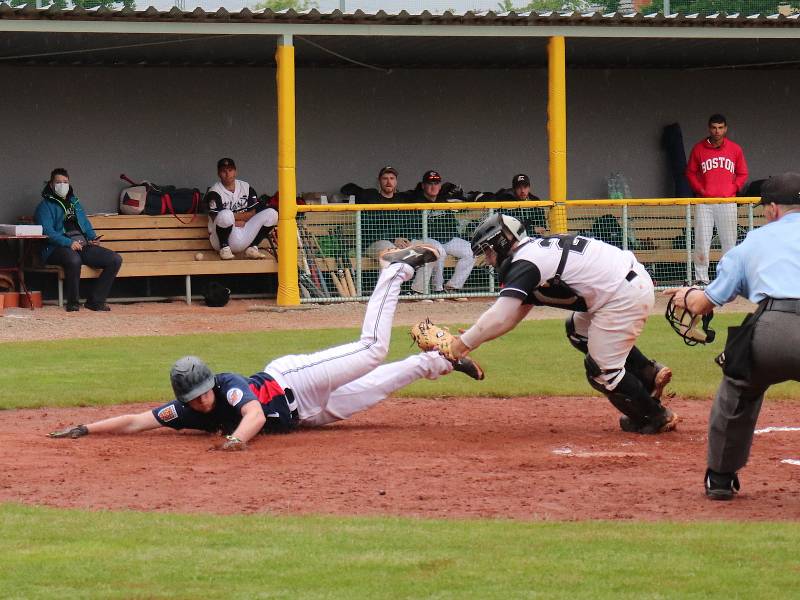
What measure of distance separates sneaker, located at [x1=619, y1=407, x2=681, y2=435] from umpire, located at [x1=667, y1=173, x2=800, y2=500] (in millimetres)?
2134

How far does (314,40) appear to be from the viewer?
675 inches

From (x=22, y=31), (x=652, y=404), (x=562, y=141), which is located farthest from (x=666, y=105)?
(x=652, y=404)

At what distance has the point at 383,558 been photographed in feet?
16.4

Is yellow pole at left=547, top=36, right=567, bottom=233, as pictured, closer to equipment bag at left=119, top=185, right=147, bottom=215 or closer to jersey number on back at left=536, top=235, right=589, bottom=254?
equipment bag at left=119, top=185, right=147, bottom=215

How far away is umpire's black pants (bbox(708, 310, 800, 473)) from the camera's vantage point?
583 cm

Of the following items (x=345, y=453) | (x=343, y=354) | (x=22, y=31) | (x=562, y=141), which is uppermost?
(x=22, y=31)

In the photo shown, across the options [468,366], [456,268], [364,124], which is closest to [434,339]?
[468,366]

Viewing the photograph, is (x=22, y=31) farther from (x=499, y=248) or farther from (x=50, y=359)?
(x=499, y=248)

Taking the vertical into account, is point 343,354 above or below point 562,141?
below

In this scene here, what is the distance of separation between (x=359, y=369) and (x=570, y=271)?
1448 mm

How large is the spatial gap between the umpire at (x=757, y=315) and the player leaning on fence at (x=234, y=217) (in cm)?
1145

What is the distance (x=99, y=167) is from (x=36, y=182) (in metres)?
0.89

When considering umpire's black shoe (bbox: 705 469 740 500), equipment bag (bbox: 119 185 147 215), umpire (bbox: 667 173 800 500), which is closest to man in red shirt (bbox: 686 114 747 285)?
equipment bag (bbox: 119 185 147 215)

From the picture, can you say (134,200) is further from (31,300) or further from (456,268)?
(456,268)
